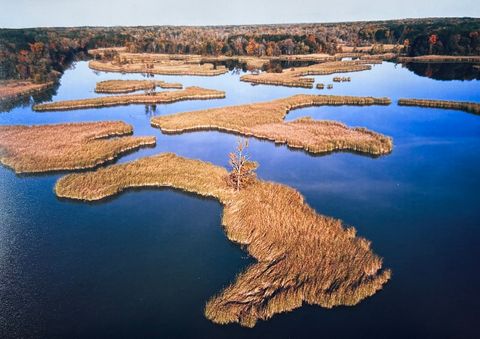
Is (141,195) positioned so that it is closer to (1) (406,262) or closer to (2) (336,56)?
(1) (406,262)

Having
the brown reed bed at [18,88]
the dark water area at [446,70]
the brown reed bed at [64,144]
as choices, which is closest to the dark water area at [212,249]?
the brown reed bed at [64,144]

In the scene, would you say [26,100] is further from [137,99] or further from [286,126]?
[286,126]

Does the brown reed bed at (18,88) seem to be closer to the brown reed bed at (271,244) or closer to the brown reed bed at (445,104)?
the brown reed bed at (271,244)

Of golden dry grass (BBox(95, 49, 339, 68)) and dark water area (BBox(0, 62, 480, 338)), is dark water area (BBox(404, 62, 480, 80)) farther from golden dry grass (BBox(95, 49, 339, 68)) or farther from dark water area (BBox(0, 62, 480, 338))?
dark water area (BBox(0, 62, 480, 338))

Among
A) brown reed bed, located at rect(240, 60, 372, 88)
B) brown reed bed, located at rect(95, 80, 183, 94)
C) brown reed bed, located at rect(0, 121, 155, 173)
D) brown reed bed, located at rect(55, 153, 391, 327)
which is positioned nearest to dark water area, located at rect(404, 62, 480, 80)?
brown reed bed, located at rect(240, 60, 372, 88)

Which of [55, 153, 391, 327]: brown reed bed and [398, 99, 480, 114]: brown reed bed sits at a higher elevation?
[398, 99, 480, 114]: brown reed bed
